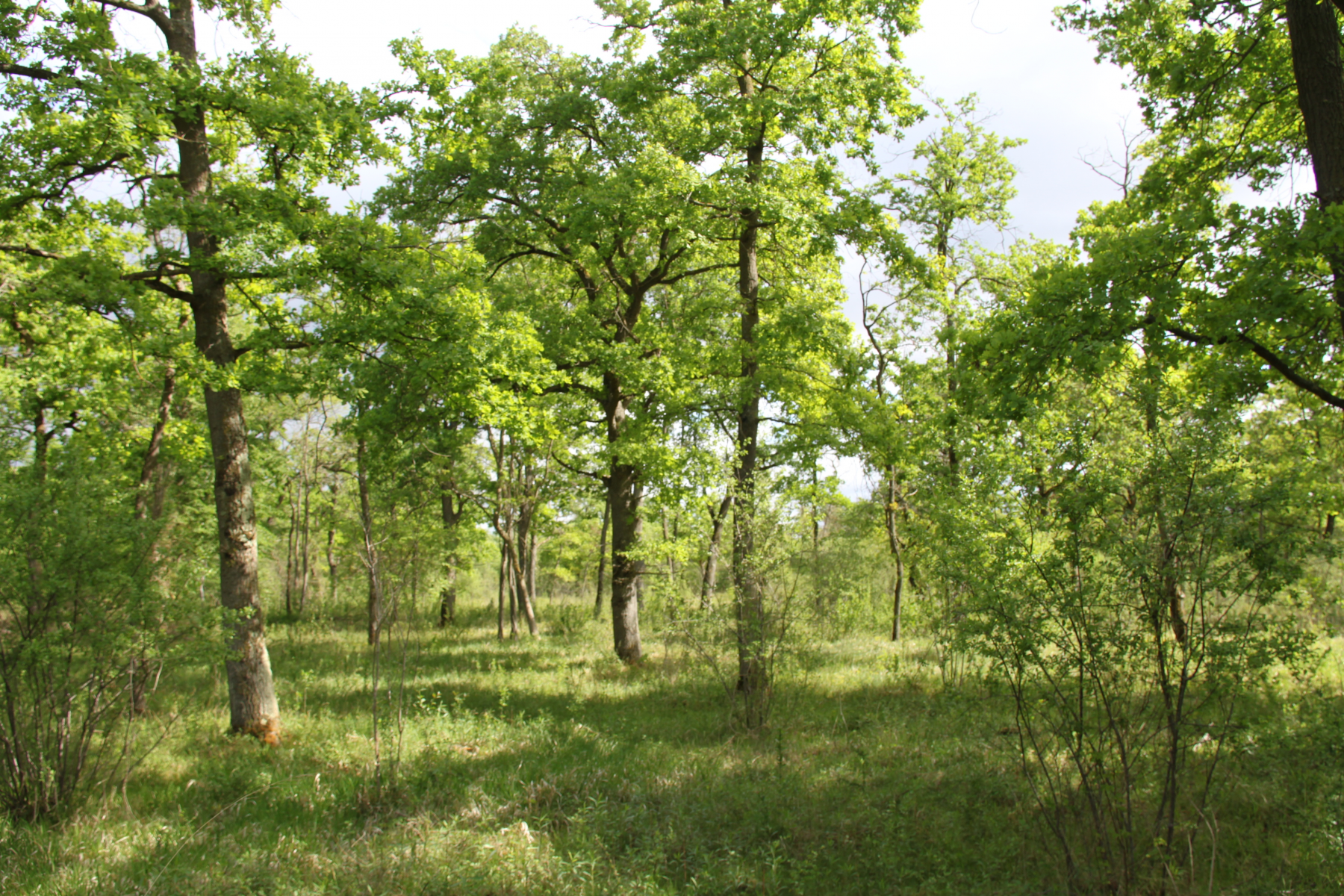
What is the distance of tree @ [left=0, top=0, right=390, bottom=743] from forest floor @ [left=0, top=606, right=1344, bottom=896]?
1646 millimetres

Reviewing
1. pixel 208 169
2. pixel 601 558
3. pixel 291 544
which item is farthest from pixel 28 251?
pixel 291 544

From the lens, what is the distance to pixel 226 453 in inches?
380

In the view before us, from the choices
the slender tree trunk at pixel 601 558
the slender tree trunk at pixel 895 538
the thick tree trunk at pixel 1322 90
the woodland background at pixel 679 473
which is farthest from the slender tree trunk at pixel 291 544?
the thick tree trunk at pixel 1322 90

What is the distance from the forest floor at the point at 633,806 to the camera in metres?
5.73

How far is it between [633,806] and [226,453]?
694 centimetres

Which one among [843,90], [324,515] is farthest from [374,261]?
[324,515]

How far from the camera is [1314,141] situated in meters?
6.59

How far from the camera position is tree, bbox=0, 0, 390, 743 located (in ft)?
27.3

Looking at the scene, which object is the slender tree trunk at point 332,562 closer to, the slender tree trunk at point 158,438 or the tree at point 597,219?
the slender tree trunk at point 158,438

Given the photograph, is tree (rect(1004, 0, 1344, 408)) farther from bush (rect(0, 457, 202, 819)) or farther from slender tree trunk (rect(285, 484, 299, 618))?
slender tree trunk (rect(285, 484, 299, 618))

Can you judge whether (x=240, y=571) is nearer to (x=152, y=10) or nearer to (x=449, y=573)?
(x=152, y=10)

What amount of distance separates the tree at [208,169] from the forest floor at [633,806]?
5.40 feet

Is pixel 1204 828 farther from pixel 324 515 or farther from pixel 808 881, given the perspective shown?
pixel 324 515

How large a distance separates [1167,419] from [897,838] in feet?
14.1
